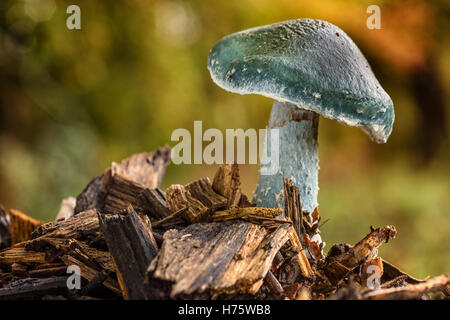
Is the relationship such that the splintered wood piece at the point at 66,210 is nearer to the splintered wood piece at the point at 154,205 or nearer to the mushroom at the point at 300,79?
the splintered wood piece at the point at 154,205

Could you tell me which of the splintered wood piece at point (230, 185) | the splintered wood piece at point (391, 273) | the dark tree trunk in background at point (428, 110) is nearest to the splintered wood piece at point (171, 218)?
the splintered wood piece at point (230, 185)

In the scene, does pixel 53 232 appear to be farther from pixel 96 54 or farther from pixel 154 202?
pixel 96 54

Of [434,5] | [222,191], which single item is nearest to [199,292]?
[222,191]

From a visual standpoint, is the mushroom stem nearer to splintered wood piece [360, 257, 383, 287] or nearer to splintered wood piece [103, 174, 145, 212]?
splintered wood piece [360, 257, 383, 287]

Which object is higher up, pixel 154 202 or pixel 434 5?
pixel 434 5

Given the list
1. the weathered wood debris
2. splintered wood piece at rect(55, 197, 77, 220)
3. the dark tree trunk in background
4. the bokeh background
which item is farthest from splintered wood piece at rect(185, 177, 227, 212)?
the dark tree trunk in background

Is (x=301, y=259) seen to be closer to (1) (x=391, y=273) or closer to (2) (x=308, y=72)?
(1) (x=391, y=273)

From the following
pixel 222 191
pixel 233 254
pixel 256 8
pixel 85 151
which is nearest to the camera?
pixel 233 254
